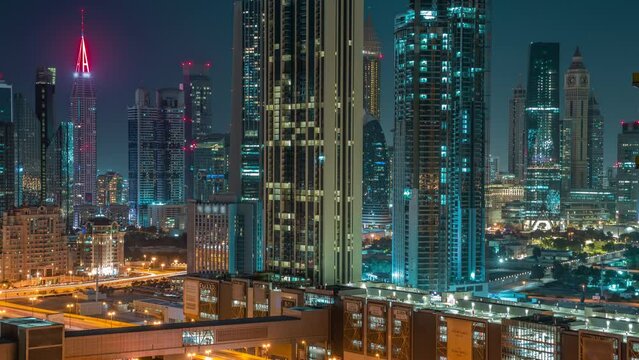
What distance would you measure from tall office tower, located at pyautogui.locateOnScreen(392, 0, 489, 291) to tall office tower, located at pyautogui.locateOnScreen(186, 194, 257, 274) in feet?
24.2

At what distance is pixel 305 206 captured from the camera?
30000 mm

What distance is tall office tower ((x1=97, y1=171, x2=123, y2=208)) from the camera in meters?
107

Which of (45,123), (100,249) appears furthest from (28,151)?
(100,249)

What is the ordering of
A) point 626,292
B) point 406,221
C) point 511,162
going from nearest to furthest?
point 406,221
point 626,292
point 511,162

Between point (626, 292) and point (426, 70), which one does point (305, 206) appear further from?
point (626, 292)

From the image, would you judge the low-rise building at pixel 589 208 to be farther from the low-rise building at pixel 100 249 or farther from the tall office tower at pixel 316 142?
the tall office tower at pixel 316 142

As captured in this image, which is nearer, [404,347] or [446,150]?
[404,347]

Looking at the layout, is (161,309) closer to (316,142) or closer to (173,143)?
(316,142)

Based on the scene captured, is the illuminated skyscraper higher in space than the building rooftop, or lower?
higher

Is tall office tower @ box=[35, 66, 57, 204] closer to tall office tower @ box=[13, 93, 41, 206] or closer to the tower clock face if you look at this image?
tall office tower @ box=[13, 93, 41, 206]

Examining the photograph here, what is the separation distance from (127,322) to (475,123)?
20157mm

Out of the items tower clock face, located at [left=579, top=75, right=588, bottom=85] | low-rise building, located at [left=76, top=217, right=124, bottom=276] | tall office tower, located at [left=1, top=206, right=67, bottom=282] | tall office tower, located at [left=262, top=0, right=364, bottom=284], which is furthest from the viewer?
tower clock face, located at [left=579, top=75, right=588, bottom=85]

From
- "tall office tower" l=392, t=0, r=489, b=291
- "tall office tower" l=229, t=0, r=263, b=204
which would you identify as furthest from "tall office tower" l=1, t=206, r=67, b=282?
"tall office tower" l=392, t=0, r=489, b=291

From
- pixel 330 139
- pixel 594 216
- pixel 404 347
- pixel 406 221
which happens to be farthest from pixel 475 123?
pixel 594 216
